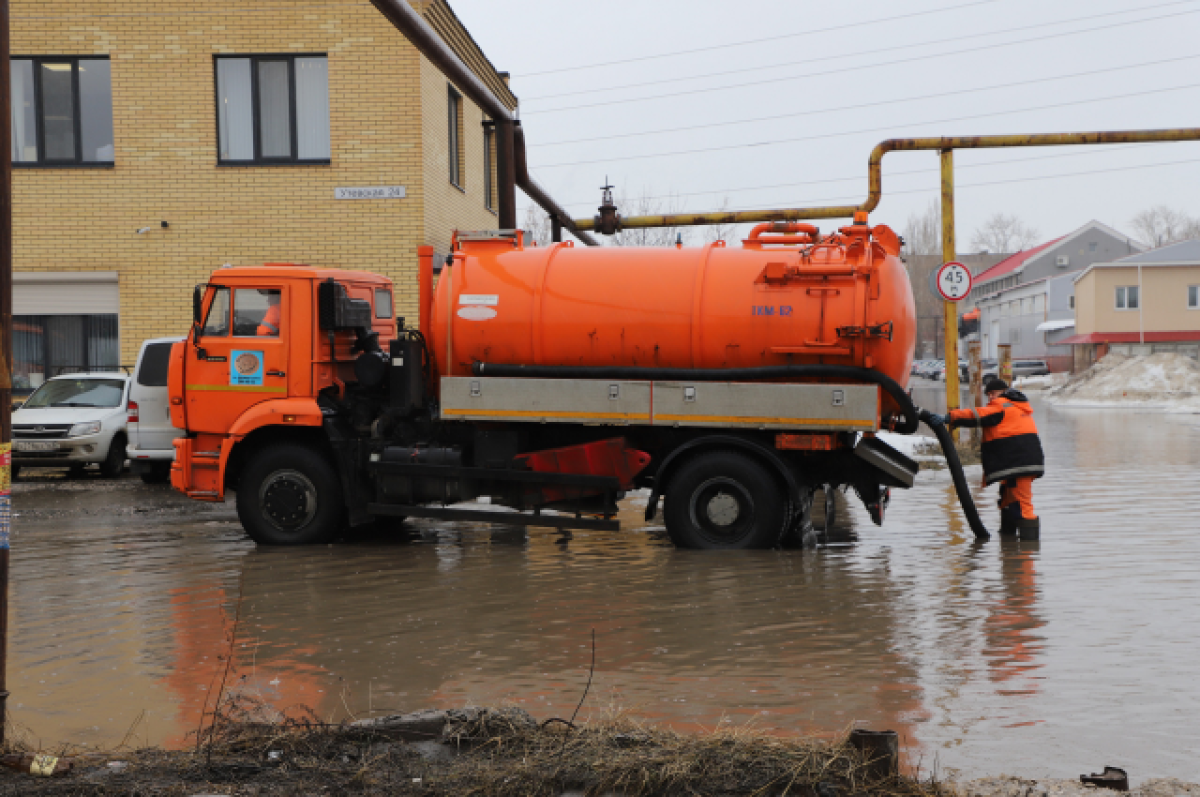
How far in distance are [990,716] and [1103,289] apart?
65891 mm

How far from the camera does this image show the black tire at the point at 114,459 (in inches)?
717

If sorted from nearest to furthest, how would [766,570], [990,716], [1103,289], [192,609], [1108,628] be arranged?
[990,716]
[1108,628]
[192,609]
[766,570]
[1103,289]

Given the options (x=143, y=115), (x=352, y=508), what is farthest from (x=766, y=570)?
(x=143, y=115)

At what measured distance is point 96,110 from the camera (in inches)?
795

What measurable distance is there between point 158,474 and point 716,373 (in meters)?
9.47

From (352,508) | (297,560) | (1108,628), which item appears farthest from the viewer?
(352,508)

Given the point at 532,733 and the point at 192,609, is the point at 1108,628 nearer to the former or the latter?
the point at 532,733

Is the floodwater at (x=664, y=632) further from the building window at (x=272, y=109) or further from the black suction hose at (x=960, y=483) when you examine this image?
the building window at (x=272, y=109)

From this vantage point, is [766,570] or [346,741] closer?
[346,741]

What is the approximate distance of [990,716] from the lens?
17.8ft

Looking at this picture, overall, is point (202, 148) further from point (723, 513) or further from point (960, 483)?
point (960, 483)

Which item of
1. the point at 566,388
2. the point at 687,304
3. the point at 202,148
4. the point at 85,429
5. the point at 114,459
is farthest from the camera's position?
the point at 202,148

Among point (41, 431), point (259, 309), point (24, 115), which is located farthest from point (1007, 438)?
point (24, 115)

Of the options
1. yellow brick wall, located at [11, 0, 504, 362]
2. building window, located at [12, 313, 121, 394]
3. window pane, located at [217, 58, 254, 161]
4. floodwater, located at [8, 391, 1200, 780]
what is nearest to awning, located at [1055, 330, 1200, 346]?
yellow brick wall, located at [11, 0, 504, 362]
